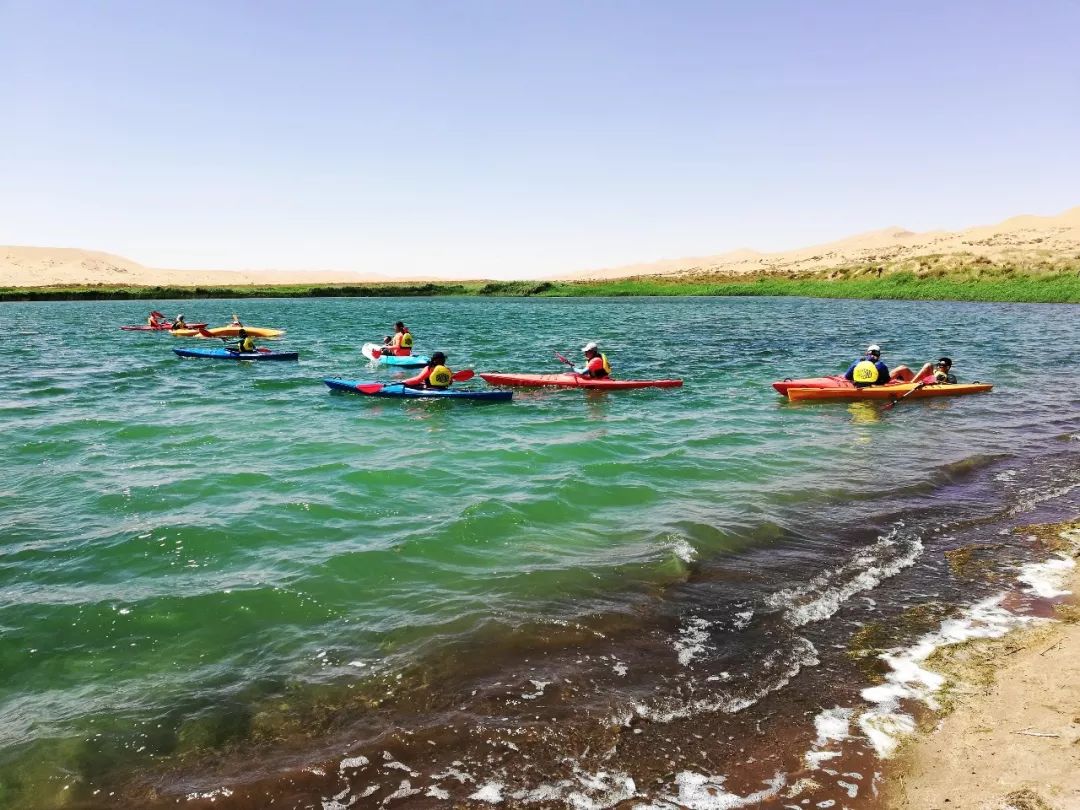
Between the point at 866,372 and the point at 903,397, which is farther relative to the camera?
the point at 903,397

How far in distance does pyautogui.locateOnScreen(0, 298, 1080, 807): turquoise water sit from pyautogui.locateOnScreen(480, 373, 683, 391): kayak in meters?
0.35

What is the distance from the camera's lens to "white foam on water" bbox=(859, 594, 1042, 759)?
14.7 ft

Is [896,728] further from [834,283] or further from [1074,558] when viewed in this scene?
[834,283]

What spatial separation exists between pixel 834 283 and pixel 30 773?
241ft

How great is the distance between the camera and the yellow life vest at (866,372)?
57.0ft

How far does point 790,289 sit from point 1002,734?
72.0 m

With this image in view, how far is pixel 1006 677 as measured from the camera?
4.95m

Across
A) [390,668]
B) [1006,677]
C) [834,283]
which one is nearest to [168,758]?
[390,668]

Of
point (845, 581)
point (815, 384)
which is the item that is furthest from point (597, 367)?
point (845, 581)

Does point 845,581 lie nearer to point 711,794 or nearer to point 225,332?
point 711,794

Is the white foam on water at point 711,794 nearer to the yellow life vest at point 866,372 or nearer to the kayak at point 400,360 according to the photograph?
→ the yellow life vest at point 866,372

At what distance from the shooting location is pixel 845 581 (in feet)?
22.7

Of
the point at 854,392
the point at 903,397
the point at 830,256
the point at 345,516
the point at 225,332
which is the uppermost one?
the point at 830,256

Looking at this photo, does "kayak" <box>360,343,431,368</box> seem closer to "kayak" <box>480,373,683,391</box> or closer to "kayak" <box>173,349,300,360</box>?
"kayak" <box>173,349,300,360</box>
